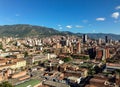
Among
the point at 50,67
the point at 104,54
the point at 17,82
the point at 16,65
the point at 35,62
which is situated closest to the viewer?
the point at 17,82

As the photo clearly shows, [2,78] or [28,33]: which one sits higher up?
[28,33]

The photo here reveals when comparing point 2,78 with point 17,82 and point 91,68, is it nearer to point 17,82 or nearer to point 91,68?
point 17,82

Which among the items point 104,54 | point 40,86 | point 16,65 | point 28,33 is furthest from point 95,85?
point 28,33

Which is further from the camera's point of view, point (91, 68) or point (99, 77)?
point (91, 68)

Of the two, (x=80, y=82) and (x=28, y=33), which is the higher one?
(x=28, y=33)

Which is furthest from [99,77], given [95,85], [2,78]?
[2,78]

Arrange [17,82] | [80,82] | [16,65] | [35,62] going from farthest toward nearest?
[35,62] → [16,65] → [80,82] → [17,82]

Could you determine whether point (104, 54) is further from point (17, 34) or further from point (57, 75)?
point (17, 34)

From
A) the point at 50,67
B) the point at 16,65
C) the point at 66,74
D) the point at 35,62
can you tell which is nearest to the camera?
the point at 66,74

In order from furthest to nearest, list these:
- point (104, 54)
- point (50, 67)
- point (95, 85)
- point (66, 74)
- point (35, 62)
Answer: point (104, 54) → point (35, 62) → point (50, 67) → point (66, 74) → point (95, 85)
